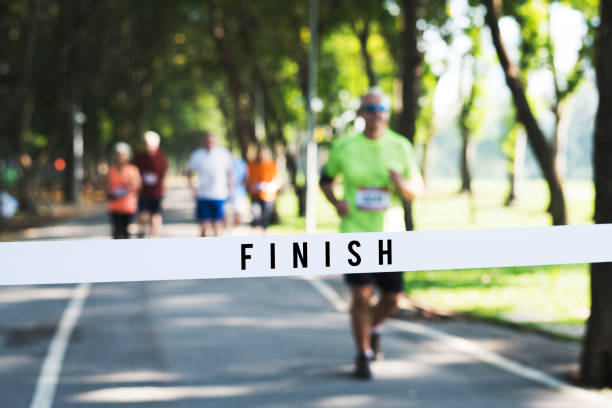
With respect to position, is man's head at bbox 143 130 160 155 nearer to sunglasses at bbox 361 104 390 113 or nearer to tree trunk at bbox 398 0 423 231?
tree trunk at bbox 398 0 423 231

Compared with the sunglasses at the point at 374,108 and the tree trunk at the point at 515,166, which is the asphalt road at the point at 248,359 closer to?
the sunglasses at the point at 374,108

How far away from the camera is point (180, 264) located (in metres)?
3.60

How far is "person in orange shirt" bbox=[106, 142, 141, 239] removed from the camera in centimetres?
1437

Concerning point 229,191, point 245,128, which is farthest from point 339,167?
point 245,128

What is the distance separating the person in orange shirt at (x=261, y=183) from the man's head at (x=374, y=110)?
11.4 m

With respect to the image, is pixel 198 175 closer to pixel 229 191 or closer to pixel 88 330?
pixel 229 191

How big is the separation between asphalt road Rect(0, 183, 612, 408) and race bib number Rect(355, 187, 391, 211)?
51.1 inches

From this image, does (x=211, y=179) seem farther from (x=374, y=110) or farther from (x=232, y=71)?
(x=232, y=71)

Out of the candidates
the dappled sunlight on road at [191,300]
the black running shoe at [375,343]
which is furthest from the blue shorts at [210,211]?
the black running shoe at [375,343]

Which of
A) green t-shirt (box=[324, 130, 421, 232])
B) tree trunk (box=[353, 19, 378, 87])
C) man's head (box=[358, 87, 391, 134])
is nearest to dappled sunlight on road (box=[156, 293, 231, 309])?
green t-shirt (box=[324, 130, 421, 232])

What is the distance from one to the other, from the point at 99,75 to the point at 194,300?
1306 inches

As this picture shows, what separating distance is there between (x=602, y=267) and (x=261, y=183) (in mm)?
12489

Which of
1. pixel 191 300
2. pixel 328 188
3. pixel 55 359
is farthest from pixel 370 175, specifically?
pixel 191 300

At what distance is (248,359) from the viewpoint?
780 cm
